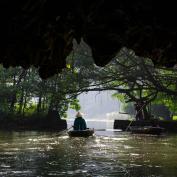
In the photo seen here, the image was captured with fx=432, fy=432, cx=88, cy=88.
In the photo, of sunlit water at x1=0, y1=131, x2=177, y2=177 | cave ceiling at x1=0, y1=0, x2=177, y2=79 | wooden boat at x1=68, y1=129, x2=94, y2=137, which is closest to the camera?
cave ceiling at x1=0, y1=0, x2=177, y2=79

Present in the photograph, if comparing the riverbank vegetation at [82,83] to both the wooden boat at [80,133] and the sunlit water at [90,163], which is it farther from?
the sunlit water at [90,163]

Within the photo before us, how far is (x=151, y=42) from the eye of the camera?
1100 cm

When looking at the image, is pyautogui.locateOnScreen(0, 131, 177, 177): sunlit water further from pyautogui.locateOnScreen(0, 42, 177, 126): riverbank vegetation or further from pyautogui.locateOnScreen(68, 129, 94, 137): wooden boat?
pyautogui.locateOnScreen(0, 42, 177, 126): riverbank vegetation

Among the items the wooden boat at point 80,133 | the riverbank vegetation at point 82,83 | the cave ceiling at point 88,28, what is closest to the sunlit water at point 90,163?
the cave ceiling at point 88,28

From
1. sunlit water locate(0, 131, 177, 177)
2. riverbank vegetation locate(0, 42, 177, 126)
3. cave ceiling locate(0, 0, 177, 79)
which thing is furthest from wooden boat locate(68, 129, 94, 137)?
cave ceiling locate(0, 0, 177, 79)

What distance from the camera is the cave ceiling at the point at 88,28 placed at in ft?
33.2

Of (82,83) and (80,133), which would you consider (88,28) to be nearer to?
(80,133)

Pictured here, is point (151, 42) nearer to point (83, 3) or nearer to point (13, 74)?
point (83, 3)

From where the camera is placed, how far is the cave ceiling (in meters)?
10.1

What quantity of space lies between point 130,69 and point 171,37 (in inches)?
1378

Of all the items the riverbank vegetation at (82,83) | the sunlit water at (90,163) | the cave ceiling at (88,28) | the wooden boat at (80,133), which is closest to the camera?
the cave ceiling at (88,28)

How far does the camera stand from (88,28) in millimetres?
11125

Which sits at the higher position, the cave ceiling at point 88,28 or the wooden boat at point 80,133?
the cave ceiling at point 88,28

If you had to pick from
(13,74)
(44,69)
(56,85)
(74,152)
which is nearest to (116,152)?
(74,152)
